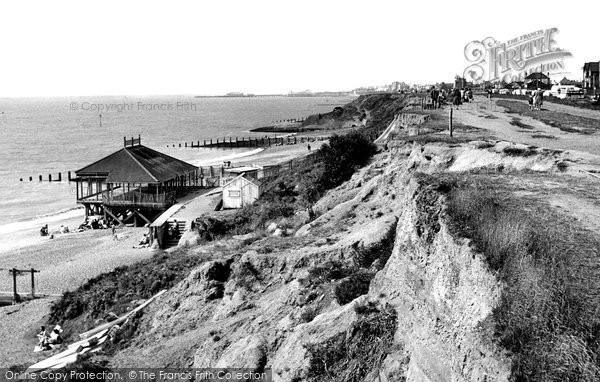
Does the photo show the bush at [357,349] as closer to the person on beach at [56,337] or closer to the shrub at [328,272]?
the shrub at [328,272]

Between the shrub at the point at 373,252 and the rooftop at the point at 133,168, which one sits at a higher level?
the rooftop at the point at 133,168

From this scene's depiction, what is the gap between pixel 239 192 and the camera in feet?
122

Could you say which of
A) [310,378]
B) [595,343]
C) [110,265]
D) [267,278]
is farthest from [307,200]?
[595,343]

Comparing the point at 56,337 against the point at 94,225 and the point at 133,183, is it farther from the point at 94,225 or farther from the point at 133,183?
the point at 133,183

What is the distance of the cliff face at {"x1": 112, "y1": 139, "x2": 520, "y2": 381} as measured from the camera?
764 centimetres

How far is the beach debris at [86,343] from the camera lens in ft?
50.9


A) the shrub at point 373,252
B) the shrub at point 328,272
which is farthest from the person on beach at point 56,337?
the shrub at point 373,252

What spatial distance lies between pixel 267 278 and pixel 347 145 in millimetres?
17430

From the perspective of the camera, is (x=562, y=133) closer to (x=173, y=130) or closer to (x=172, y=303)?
(x=172, y=303)

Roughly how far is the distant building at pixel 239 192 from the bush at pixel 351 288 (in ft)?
79.8

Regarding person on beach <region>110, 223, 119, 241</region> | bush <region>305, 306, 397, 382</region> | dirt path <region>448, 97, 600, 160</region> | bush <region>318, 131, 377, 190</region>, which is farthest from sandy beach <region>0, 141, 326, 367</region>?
dirt path <region>448, 97, 600, 160</region>

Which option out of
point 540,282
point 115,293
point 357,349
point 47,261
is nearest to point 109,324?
point 115,293

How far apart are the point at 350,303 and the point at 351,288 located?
3.50 feet

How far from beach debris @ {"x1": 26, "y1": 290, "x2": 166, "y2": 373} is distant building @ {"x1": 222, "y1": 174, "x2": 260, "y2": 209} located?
57.9 feet
